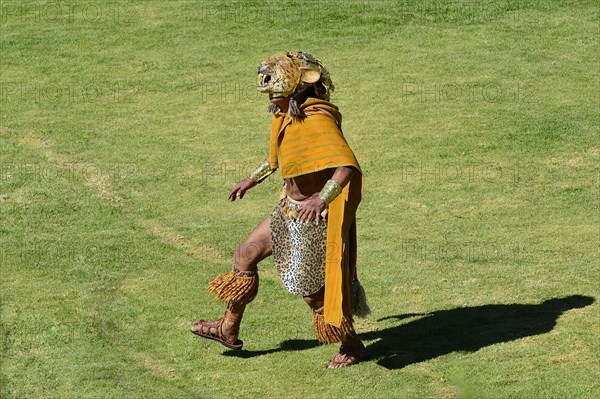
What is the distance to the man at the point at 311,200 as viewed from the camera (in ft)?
32.8

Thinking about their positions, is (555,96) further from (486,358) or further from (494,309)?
(486,358)

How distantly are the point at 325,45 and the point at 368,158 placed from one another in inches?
154

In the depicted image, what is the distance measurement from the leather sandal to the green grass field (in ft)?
0.44

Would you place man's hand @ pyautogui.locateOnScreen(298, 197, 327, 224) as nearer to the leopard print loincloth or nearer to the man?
the man

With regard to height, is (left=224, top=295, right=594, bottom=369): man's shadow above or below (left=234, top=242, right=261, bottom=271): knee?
below

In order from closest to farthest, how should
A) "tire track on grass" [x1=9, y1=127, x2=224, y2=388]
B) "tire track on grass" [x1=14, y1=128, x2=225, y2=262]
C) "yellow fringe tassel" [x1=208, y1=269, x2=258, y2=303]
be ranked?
"yellow fringe tassel" [x1=208, y1=269, x2=258, y2=303], "tire track on grass" [x1=9, y1=127, x2=224, y2=388], "tire track on grass" [x1=14, y1=128, x2=225, y2=262]

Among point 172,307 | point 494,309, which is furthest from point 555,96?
point 172,307

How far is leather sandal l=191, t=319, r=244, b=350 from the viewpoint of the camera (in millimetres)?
10875

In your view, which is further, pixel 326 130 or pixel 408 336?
pixel 408 336

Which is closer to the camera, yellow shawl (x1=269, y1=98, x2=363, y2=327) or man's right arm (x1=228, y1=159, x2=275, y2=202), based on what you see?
yellow shawl (x1=269, y1=98, x2=363, y2=327)

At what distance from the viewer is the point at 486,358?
1065 centimetres

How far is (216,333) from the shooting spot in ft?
35.8

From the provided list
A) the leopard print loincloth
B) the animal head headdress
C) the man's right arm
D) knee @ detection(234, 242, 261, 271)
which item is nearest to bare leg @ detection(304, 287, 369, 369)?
the leopard print loincloth

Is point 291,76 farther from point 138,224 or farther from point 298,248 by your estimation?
point 138,224
